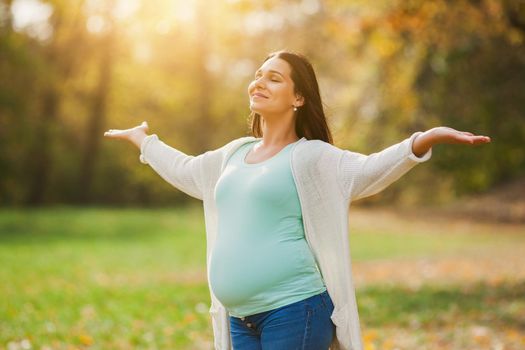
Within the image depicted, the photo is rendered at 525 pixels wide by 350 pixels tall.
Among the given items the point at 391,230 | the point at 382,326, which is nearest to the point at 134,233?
the point at 391,230

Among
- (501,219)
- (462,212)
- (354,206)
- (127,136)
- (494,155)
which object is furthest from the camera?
(354,206)

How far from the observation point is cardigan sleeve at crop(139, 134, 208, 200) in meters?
3.59

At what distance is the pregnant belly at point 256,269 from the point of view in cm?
304

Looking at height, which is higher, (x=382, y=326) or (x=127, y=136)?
(x=127, y=136)

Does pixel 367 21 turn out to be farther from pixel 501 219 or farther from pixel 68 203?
pixel 68 203

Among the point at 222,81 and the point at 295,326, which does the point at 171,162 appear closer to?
the point at 295,326

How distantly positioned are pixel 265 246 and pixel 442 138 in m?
0.86

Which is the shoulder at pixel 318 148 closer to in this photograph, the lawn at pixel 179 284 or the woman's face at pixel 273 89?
the woman's face at pixel 273 89

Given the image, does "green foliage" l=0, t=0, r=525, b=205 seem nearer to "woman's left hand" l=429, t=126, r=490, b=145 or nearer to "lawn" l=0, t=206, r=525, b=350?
"lawn" l=0, t=206, r=525, b=350

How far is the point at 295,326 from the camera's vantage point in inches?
117

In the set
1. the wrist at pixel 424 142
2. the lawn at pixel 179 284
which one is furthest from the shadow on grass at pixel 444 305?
the wrist at pixel 424 142

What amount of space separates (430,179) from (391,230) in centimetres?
394

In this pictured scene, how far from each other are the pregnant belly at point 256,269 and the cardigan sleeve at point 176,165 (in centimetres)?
55

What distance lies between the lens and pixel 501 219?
81.0 feet
